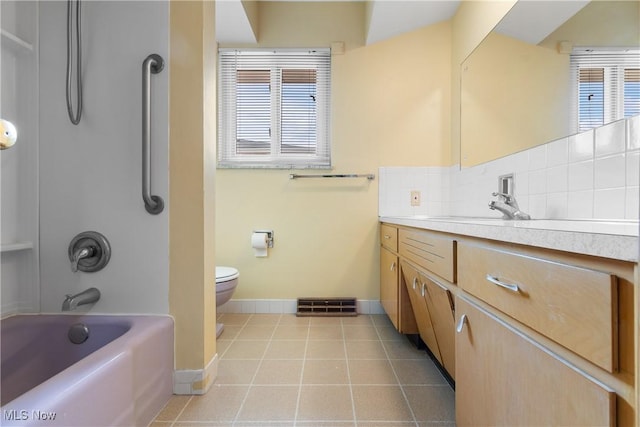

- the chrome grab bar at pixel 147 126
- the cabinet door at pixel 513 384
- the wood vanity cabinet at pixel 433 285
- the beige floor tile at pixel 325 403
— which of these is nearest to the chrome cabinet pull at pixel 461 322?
the cabinet door at pixel 513 384

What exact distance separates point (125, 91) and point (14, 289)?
0.99 metres

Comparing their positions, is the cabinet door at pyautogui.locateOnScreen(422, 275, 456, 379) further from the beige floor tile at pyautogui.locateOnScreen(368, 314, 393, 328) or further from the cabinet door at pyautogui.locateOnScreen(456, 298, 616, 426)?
the beige floor tile at pyautogui.locateOnScreen(368, 314, 393, 328)

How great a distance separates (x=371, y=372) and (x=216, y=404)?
74 centimetres

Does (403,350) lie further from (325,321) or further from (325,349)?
(325,321)

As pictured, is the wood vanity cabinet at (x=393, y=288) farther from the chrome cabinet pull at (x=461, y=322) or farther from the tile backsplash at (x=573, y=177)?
the chrome cabinet pull at (x=461, y=322)

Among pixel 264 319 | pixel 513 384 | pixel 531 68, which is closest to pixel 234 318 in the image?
pixel 264 319

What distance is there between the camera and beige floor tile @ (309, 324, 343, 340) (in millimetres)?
1936

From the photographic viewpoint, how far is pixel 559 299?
544 millimetres

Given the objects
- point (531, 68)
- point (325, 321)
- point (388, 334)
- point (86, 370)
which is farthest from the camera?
point (325, 321)

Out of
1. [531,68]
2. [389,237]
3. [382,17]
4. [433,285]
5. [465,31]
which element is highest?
[382,17]

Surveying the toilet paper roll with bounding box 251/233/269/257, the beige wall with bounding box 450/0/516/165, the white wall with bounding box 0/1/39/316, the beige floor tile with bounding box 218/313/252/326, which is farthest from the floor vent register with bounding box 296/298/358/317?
the white wall with bounding box 0/1/39/316

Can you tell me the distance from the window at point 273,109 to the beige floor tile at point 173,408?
167 cm

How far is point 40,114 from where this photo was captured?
1320 millimetres

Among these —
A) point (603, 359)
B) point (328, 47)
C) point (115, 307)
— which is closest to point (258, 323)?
point (115, 307)
